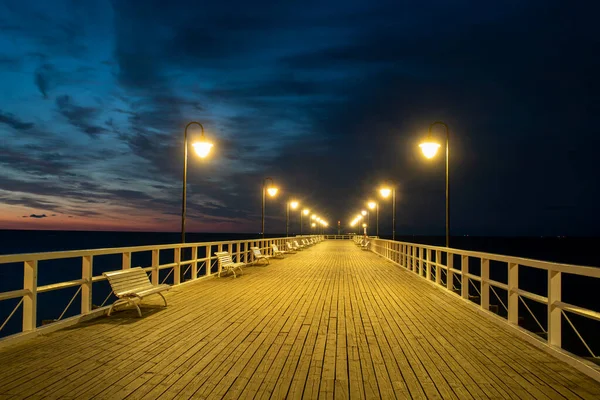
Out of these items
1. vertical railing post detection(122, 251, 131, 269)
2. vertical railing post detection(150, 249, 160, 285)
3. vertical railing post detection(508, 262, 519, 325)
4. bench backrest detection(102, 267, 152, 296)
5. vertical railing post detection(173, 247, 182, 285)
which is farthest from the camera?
vertical railing post detection(173, 247, 182, 285)

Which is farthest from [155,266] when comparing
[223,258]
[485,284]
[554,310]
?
[554,310]

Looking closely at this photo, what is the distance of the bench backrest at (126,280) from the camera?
21.7 feet

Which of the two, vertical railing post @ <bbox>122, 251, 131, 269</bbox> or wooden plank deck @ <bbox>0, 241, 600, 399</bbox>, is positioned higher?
vertical railing post @ <bbox>122, 251, 131, 269</bbox>

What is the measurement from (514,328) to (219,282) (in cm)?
753

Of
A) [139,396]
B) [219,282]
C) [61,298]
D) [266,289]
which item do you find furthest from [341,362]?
[61,298]

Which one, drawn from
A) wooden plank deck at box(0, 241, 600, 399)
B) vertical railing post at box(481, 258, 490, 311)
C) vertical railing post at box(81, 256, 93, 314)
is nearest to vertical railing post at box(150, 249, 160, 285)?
wooden plank deck at box(0, 241, 600, 399)

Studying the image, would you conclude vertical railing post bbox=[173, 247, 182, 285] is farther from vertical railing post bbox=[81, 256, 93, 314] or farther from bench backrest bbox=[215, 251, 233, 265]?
vertical railing post bbox=[81, 256, 93, 314]

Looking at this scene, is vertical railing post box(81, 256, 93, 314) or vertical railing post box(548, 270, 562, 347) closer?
vertical railing post box(548, 270, 562, 347)

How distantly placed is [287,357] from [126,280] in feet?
11.6

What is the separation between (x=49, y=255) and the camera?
225 inches

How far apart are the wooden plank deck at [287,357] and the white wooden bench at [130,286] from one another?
11.6 inches

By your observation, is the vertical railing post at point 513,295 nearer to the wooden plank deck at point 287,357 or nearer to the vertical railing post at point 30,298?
the wooden plank deck at point 287,357

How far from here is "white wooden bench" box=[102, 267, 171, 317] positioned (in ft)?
21.7

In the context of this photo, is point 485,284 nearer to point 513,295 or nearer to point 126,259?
point 513,295
